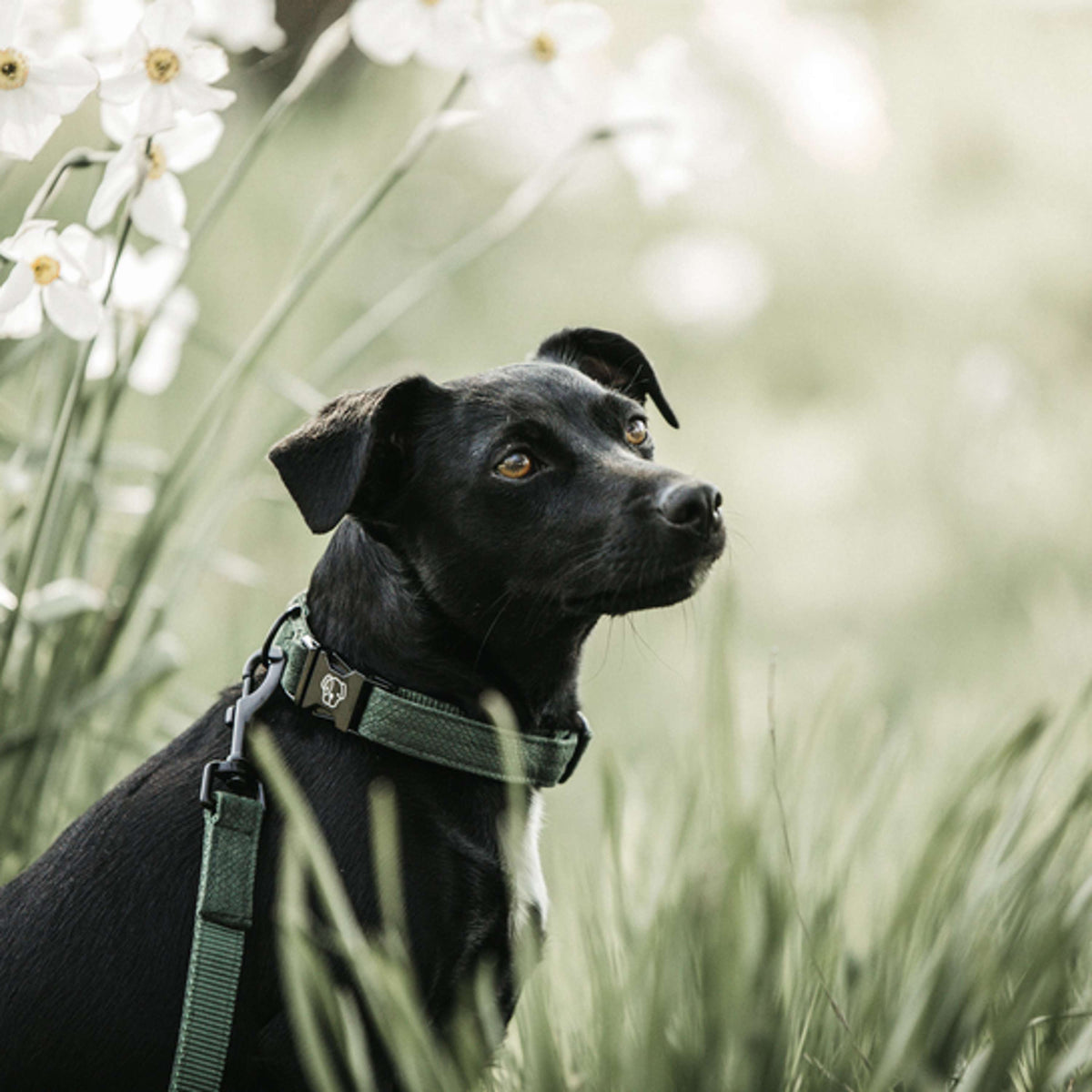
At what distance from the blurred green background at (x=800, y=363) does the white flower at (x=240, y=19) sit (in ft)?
1.22

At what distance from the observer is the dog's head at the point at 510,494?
94.0 inches

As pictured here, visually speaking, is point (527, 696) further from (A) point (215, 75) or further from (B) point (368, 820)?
(A) point (215, 75)

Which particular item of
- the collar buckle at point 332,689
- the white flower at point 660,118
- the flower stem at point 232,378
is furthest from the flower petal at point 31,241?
the white flower at point 660,118

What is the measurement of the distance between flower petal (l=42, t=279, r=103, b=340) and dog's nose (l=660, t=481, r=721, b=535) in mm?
1011

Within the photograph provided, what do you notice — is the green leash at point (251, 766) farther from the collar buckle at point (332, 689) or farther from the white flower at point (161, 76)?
the white flower at point (161, 76)

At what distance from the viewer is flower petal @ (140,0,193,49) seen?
2197 mm

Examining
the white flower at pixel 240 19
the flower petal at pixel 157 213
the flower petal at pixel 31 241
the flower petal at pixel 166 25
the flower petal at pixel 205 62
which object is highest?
the white flower at pixel 240 19

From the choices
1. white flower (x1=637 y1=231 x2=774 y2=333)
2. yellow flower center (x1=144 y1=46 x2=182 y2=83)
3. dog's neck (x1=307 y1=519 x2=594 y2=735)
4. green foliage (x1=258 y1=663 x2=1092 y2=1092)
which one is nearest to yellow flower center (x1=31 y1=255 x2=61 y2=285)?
yellow flower center (x1=144 y1=46 x2=182 y2=83)

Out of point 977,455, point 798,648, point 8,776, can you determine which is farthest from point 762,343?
point 8,776

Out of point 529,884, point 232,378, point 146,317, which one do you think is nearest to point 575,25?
point 232,378

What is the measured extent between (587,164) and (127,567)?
663 centimetres

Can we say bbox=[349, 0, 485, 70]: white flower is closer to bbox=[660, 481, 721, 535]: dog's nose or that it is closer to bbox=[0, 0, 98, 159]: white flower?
bbox=[0, 0, 98, 159]: white flower

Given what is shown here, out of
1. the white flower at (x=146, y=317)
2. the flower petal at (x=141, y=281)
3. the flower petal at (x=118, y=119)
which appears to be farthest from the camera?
the flower petal at (x=141, y=281)

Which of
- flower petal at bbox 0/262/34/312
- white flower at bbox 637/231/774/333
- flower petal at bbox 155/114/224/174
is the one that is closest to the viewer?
flower petal at bbox 0/262/34/312
